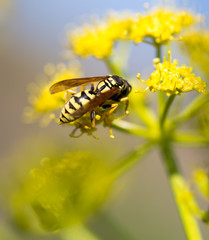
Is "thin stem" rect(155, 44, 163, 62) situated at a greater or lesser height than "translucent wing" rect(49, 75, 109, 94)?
greater

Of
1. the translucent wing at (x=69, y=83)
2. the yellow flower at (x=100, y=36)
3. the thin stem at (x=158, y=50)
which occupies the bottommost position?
the translucent wing at (x=69, y=83)

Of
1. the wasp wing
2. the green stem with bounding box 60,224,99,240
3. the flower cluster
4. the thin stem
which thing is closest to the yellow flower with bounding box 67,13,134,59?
the flower cluster

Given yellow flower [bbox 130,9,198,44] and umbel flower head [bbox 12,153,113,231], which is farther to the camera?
yellow flower [bbox 130,9,198,44]

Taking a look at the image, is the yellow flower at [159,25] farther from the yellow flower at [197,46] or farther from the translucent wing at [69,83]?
the translucent wing at [69,83]

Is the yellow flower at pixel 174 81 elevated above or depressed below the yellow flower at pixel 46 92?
below

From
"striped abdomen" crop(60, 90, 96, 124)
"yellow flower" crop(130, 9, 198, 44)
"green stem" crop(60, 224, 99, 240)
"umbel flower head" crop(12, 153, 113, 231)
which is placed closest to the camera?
"striped abdomen" crop(60, 90, 96, 124)

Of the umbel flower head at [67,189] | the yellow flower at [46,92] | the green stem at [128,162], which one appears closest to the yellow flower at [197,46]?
the green stem at [128,162]

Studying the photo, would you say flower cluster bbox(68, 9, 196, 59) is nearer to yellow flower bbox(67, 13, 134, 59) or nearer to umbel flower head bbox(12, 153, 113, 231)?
yellow flower bbox(67, 13, 134, 59)
